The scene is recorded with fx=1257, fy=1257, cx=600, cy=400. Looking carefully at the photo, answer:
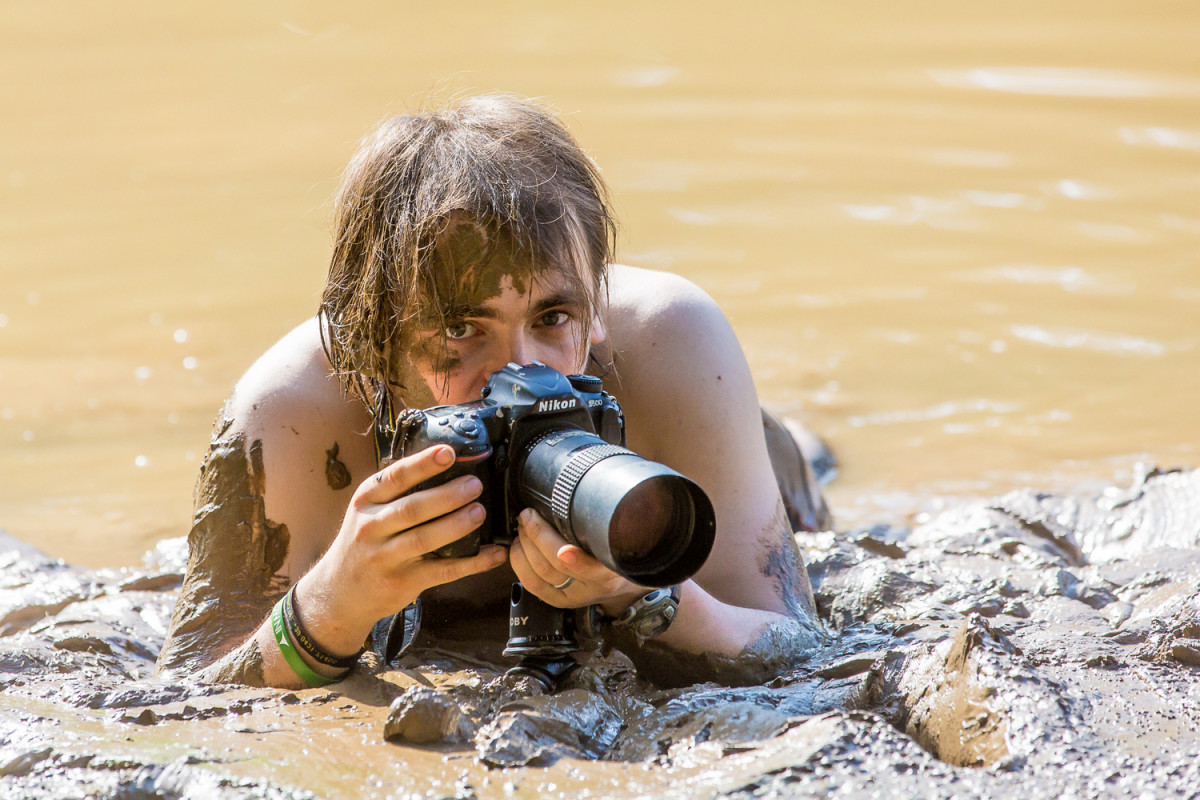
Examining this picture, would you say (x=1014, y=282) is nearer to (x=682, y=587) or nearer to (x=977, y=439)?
(x=977, y=439)

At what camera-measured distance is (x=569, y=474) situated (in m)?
1.47

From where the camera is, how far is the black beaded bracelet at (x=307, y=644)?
5.87 feet

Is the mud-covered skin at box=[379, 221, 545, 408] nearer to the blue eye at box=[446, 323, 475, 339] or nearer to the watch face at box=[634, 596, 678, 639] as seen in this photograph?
the blue eye at box=[446, 323, 475, 339]

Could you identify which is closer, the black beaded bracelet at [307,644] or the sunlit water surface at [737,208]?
the black beaded bracelet at [307,644]

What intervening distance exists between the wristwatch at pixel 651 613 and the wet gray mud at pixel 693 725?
0.30 feet

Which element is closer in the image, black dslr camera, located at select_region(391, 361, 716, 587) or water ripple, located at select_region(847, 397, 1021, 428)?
black dslr camera, located at select_region(391, 361, 716, 587)

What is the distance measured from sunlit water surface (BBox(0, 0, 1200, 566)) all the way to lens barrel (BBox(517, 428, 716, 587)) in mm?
1133

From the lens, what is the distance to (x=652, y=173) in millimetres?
6523

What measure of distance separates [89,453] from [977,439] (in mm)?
2851

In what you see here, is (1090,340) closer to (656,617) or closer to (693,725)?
(656,617)

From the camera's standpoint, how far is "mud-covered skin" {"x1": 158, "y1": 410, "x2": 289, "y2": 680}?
2088 millimetres

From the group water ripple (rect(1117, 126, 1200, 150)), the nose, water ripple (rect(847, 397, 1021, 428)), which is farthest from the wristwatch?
water ripple (rect(1117, 126, 1200, 150))

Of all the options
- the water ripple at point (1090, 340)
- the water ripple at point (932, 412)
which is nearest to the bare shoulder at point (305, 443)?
the water ripple at point (932, 412)

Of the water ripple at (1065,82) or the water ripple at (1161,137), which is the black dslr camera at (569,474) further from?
the water ripple at (1065,82)
